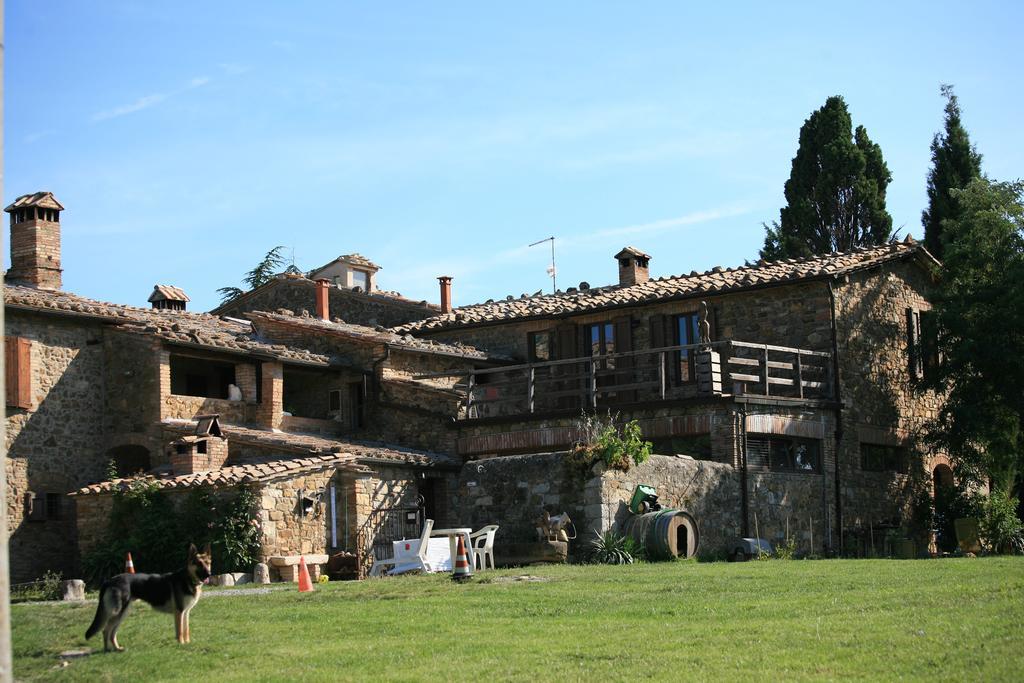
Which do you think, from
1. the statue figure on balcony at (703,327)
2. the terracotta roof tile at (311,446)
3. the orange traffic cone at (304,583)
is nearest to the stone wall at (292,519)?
the terracotta roof tile at (311,446)

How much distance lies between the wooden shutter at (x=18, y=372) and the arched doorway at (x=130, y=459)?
8.19 feet

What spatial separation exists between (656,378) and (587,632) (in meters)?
16.3

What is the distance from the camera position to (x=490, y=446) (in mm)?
27641

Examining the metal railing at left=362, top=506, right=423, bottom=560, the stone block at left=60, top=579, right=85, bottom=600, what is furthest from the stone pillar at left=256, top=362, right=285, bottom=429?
the stone block at left=60, top=579, right=85, bottom=600

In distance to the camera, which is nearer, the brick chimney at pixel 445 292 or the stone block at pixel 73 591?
the stone block at pixel 73 591

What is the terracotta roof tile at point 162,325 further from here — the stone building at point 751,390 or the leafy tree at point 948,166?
the leafy tree at point 948,166

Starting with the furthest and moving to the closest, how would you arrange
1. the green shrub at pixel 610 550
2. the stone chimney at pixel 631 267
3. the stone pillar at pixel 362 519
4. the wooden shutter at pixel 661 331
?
the stone chimney at pixel 631 267 → the wooden shutter at pixel 661 331 → the stone pillar at pixel 362 519 → the green shrub at pixel 610 550

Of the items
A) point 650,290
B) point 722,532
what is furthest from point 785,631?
point 650,290

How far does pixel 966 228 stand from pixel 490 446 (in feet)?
37.0

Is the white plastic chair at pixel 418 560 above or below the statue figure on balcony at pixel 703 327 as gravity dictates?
below

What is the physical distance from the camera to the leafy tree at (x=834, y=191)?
135 ft

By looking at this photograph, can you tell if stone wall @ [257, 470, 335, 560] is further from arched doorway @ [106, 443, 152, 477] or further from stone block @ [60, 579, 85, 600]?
arched doorway @ [106, 443, 152, 477]

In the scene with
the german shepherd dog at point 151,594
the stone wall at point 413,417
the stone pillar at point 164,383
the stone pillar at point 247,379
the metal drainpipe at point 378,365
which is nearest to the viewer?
the german shepherd dog at point 151,594

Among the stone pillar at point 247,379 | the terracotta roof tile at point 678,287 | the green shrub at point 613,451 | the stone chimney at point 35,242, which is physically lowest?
the green shrub at point 613,451
